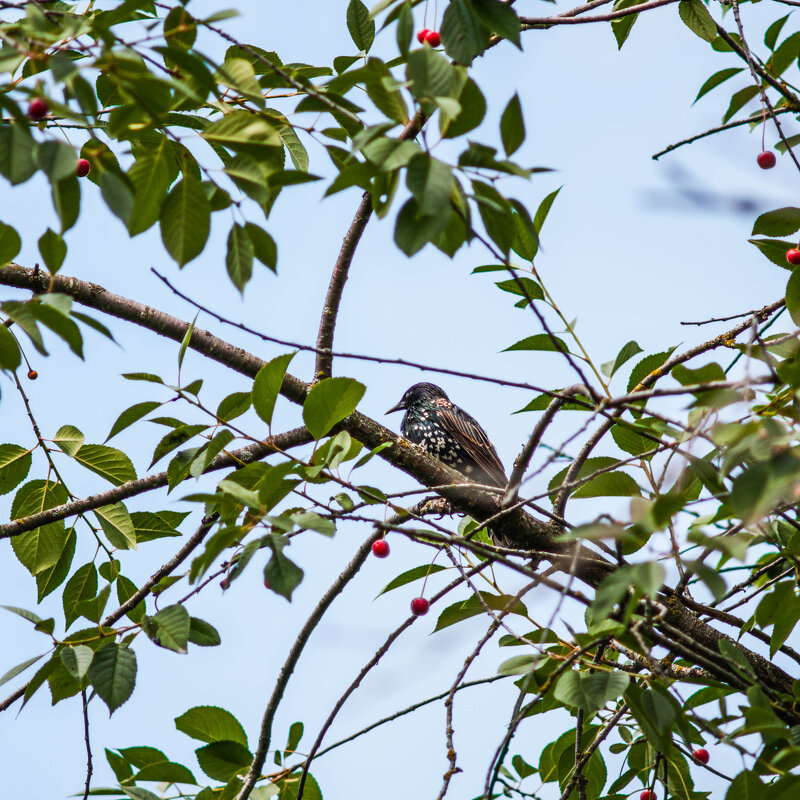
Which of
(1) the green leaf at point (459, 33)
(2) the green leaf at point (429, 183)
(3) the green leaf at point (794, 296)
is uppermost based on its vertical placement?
(1) the green leaf at point (459, 33)

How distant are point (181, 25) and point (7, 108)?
0.38 metres

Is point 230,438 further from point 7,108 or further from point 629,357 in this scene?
point 629,357

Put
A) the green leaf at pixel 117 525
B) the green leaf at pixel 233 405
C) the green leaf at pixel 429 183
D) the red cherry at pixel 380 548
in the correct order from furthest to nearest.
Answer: the red cherry at pixel 380 548, the green leaf at pixel 117 525, the green leaf at pixel 233 405, the green leaf at pixel 429 183

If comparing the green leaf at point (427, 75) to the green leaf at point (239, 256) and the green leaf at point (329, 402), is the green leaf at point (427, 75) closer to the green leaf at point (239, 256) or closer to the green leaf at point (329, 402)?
the green leaf at point (239, 256)

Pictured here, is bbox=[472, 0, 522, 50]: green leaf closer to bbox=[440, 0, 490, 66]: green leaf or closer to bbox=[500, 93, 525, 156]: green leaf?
bbox=[440, 0, 490, 66]: green leaf

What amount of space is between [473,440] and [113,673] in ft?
18.2

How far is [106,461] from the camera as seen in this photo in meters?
2.80

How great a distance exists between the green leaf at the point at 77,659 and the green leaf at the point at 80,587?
95 cm

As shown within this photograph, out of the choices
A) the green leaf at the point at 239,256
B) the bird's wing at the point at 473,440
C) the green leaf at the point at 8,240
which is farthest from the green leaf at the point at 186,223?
the bird's wing at the point at 473,440

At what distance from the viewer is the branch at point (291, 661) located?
243 centimetres

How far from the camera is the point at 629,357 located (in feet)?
7.97

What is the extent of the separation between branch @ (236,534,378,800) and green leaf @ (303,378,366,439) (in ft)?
3.22

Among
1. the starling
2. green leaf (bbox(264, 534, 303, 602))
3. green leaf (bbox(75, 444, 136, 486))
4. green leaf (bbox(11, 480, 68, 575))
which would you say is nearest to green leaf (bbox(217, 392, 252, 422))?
green leaf (bbox(264, 534, 303, 602))

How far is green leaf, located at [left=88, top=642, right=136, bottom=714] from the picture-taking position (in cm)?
180
